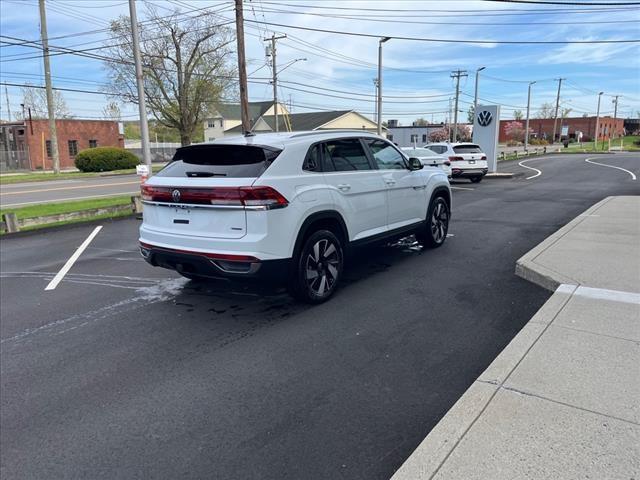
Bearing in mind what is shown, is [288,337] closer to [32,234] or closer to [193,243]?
[193,243]

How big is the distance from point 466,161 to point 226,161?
1767 centimetres

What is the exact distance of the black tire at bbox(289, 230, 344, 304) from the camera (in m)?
4.97

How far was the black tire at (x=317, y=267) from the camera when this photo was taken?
4.97 metres

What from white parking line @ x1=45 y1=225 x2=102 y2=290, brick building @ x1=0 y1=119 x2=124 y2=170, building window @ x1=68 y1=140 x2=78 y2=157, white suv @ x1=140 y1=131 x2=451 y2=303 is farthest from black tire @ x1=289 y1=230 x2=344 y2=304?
building window @ x1=68 y1=140 x2=78 y2=157

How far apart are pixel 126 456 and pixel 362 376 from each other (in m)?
1.71

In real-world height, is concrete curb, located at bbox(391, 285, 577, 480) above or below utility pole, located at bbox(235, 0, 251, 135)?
below

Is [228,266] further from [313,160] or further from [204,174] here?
[313,160]

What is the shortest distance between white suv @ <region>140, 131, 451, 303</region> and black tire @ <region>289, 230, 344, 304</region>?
0.01 m

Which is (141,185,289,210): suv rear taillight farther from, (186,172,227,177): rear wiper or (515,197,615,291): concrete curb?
(515,197,615,291): concrete curb

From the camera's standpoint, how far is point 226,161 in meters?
4.87

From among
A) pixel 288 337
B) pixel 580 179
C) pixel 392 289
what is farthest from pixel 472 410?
pixel 580 179

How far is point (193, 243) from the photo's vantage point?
15.7ft

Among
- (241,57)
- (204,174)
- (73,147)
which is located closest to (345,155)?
(204,174)

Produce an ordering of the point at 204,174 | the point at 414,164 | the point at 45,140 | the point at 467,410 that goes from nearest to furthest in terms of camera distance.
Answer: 1. the point at 467,410
2. the point at 204,174
3. the point at 414,164
4. the point at 45,140
